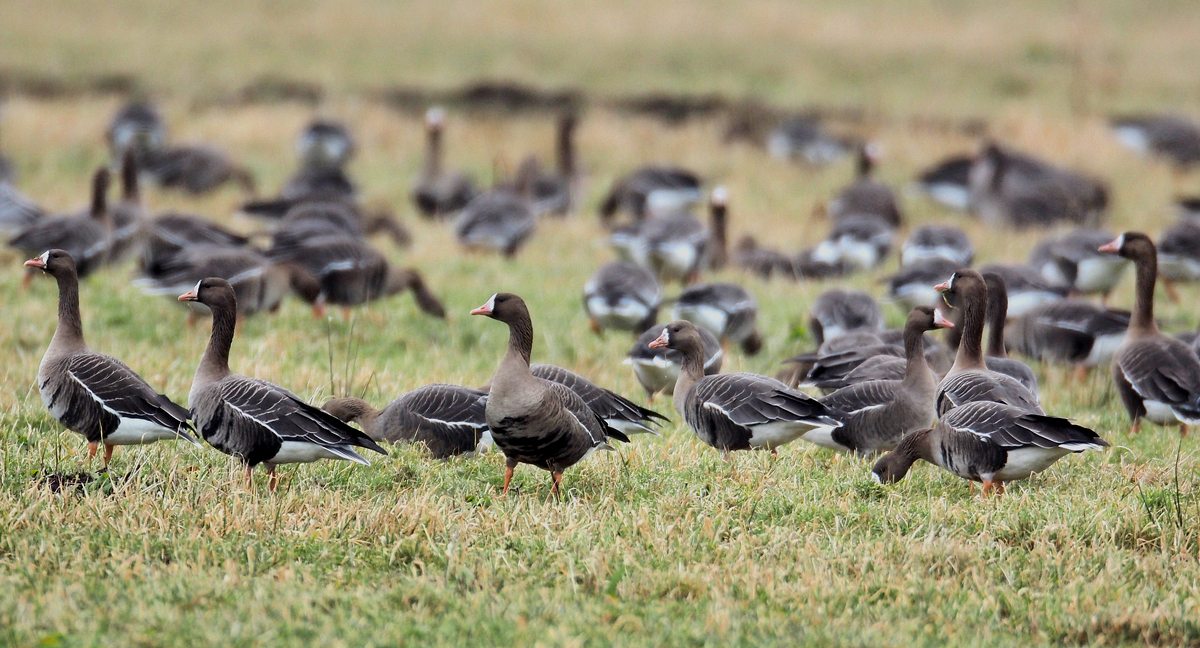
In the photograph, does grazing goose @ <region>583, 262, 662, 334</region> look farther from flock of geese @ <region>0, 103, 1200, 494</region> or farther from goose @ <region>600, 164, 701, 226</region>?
goose @ <region>600, 164, 701, 226</region>

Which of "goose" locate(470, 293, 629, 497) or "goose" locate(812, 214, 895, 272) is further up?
"goose" locate(470, 293, 629, 497)

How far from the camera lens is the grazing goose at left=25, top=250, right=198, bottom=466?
6992 mm

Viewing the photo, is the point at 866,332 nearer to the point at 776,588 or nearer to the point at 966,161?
the point at 776,588

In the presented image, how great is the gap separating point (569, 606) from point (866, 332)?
19.8ft

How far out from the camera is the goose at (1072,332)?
438 inches

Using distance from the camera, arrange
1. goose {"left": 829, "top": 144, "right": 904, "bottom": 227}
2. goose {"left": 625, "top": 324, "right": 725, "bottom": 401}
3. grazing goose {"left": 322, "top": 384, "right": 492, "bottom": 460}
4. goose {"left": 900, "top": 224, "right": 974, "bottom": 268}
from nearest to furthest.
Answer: grazing goose {"left": 322, "top": 384, "right": 492, "bottom": 460} < goose {"left": 625, "top": 324, "right": 725, "bottom": 401} < goose {"left": 900, "top": 224, "right": 974, "bottom": 268} < goose {"left": 829, "top": 144, "right": 904, "bottom": 227}

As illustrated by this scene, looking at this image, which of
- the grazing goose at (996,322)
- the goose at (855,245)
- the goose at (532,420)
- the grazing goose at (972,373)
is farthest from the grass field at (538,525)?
the goose at (855,245)

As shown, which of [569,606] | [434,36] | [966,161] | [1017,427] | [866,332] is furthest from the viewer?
[434,36]

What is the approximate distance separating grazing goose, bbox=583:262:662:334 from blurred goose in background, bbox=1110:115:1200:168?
695 inches

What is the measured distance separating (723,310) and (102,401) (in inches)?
251

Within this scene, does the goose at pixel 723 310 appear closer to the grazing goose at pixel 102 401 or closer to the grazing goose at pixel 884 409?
the grazing goose at pixel 884 409

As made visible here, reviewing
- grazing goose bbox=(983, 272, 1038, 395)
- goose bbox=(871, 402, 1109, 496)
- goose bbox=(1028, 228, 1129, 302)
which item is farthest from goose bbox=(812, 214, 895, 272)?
goose bbox=(871, 402, 1109, 496)

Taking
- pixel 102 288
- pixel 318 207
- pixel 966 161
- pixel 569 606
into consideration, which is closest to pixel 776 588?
pixel 569 606

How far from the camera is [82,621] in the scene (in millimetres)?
4977
